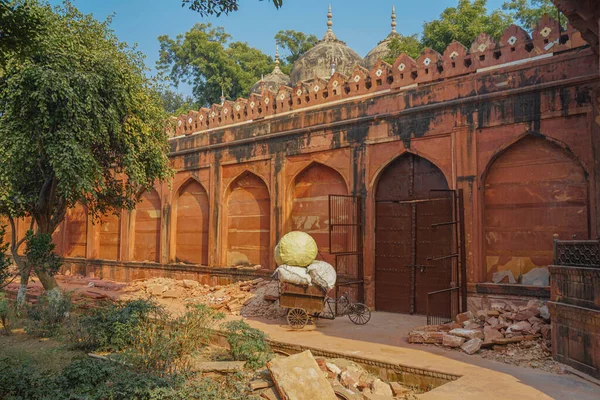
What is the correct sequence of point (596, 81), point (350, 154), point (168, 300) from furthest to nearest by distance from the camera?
point (168, 300) < point (350, 154) < point (596, 81)

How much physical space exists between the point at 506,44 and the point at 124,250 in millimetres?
12871

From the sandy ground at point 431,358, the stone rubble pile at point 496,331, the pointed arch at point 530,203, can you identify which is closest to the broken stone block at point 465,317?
the stone rubble pile at point 496,331

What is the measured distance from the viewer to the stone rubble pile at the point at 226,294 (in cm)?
1045

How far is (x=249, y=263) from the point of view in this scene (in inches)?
510

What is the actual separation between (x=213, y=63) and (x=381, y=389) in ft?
93.7

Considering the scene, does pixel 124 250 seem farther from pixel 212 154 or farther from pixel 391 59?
pixel 391 59

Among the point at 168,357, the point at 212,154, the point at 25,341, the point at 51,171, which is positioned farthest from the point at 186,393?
the point at 212,154

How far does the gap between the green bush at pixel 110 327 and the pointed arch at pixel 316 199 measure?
14.6 ft

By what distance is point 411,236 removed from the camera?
9969 millimetres

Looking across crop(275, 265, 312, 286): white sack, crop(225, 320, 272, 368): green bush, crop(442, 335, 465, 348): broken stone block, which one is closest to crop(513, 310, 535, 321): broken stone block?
crop(442, 335, 465, 348): broken stone block

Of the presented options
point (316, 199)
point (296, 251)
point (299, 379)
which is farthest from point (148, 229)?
point (299, 379)

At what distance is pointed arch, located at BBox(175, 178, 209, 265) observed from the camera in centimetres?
1428

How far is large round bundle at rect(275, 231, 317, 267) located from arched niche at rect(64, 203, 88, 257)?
465 inches

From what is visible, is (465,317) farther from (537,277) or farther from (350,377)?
(350,377)
